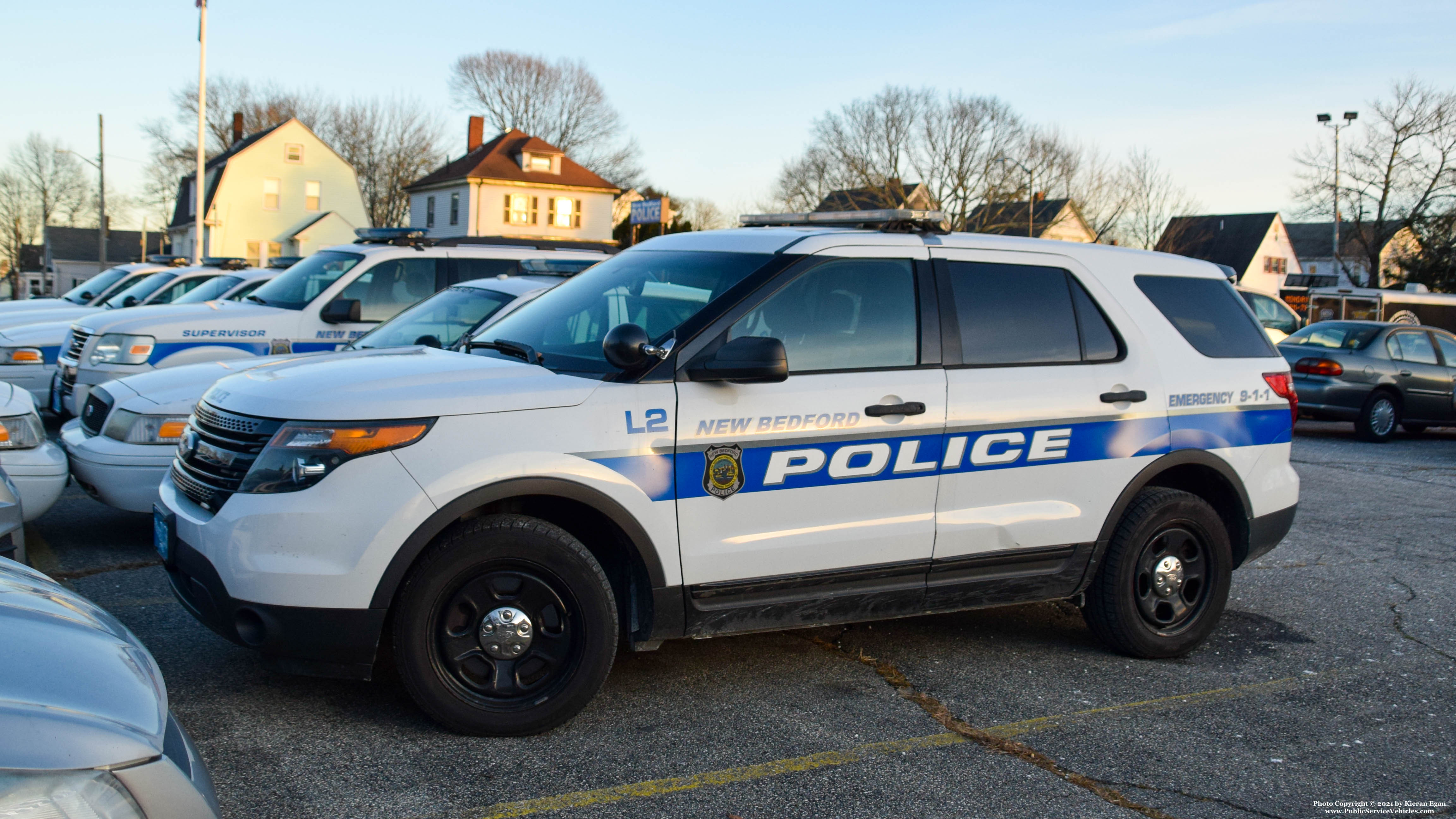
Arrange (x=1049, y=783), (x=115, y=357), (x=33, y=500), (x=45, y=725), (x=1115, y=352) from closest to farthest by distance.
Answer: (x=45, y=725) → (x=1049, y=783) → (x=1115, y=352) → (x=33, y=500) → (x=115, y=357)

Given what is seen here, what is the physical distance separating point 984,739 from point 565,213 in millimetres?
56503

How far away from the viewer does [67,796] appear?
2035 millimetres

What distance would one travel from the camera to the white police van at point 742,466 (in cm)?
384

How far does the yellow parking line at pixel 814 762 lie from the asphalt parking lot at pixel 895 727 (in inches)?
0.4

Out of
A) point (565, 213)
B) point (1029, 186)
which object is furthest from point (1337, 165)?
point (565, 213)

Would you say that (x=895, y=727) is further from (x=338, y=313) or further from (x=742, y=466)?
(x=338, y=313)

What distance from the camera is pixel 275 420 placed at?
3.90 metres

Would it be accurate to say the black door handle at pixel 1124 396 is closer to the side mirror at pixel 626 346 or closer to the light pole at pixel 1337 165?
the side mirror at pixel 626 346

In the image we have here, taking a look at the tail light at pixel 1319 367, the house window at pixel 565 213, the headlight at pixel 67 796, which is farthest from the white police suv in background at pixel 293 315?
the house window at pixel 565 213

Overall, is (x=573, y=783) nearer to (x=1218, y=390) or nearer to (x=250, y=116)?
(x=1218, y=390)

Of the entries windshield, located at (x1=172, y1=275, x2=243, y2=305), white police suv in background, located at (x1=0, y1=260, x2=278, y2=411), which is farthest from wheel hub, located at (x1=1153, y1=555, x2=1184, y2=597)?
windshield, located at (x1=172, y1=275, x2=243, y2=305)

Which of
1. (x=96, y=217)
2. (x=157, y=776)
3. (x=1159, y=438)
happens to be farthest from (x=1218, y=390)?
(x=96, y=217)

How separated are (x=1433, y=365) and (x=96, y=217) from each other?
98293mm

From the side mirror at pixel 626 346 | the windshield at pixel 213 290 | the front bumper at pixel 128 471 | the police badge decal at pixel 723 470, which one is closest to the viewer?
the side mirror at pixel 626 346
